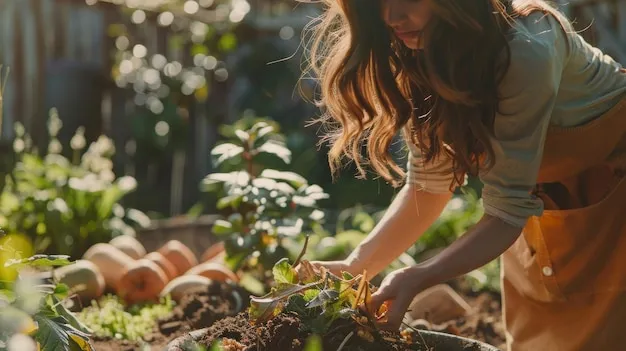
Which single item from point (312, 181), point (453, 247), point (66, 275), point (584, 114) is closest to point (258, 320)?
point (453, 247)

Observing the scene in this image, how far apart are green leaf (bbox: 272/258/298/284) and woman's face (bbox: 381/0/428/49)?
51 cm

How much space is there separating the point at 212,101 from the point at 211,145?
0.33 metres

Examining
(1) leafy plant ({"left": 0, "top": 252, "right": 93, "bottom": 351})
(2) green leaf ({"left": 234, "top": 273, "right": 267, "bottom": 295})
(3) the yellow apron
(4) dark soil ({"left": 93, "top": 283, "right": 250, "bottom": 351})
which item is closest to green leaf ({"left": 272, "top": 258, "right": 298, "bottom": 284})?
(1) leafy plant ({"left": 0, "top": 252, "right": 93, "bottom": 351})

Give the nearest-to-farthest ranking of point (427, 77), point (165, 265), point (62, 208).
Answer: point (427, 77) < point (165, 265) < point (62, 208)

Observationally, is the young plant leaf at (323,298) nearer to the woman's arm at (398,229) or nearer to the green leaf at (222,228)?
the woman's arm at (398,229)

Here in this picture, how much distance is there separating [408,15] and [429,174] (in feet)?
1.79

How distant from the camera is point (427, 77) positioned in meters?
2.04

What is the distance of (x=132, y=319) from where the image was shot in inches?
127

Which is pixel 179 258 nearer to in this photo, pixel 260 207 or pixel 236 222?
pixel 236 222

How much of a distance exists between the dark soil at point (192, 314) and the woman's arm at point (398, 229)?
92cm

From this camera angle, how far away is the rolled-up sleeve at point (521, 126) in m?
1.93

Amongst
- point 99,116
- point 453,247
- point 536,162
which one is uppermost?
point 536,162

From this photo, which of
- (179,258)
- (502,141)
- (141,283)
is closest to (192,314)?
(141,283)

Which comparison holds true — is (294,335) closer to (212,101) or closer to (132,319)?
(132,319)
